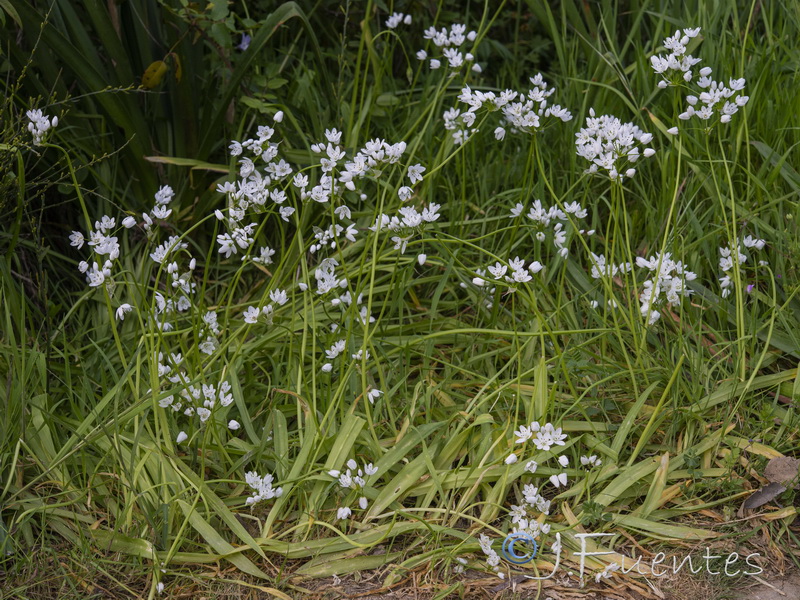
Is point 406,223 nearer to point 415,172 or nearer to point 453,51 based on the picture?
point 415,172

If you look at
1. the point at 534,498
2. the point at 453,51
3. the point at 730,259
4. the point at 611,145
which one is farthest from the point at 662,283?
the point at 453,51

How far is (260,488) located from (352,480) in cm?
22

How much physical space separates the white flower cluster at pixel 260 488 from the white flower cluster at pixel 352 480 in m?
0.15

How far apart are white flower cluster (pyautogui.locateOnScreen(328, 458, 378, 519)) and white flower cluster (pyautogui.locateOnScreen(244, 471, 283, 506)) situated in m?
0.15

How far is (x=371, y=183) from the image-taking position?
3207 millimetres

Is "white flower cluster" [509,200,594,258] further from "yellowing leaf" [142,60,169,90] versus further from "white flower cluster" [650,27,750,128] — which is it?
"yellowing leaf" [142,60,169,90]

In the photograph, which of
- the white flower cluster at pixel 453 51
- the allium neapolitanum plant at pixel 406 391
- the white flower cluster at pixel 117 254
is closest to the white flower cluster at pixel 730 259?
the allium neapolitanum plant at pixel 406 391

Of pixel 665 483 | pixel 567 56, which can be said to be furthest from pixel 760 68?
pixel 665 483

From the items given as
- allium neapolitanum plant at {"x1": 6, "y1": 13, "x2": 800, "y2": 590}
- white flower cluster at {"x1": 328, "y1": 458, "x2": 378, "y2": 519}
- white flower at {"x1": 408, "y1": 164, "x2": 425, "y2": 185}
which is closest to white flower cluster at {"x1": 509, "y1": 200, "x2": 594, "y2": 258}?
allium neapolitanum plant at {"x1": 6, "y1": 13, "x2": 800, "y2": 590}

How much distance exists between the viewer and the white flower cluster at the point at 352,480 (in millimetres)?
2014

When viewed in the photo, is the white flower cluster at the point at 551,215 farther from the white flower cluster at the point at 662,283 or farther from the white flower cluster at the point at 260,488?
the white flower cluster at the point at 260,488

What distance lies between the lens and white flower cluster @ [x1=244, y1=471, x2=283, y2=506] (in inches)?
79.5

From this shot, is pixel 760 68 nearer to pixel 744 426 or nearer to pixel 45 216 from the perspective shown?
pixel 744 426

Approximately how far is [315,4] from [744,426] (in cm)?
231
